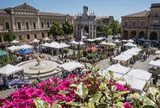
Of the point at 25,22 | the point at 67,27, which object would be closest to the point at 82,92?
the point at 67,27

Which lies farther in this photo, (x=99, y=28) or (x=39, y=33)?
(x=99, y=28)

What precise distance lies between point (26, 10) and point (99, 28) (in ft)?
106

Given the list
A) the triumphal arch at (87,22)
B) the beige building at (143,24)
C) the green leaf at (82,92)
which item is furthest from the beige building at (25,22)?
the green leaf at (82,92)

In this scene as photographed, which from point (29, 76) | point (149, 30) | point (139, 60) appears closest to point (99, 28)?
point (149, 30)

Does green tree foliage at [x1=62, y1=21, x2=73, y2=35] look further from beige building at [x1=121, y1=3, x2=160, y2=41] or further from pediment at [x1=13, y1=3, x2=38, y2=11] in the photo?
beige building at [x1=121, y1=3, x2=160, y2=41]

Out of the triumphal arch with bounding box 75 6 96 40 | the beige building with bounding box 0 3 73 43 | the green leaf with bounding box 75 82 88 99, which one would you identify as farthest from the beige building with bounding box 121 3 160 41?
the green leaf with bounding box 75 82 88 99

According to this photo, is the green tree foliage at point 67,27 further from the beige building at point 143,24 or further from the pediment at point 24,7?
the beige building at point 143,24

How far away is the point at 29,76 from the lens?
13.4 m

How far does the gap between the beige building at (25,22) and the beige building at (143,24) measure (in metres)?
21.8

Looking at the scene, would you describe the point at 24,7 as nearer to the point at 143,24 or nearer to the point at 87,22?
the point at 87,22

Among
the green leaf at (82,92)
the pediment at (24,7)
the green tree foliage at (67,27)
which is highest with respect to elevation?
the pediment at (24,7)

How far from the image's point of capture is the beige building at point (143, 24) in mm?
31875

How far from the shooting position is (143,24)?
115ft

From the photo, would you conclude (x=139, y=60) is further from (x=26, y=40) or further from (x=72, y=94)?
(x=26, y=40)
